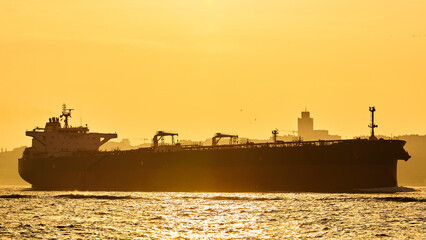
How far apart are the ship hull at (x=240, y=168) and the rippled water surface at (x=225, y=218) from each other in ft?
22.8

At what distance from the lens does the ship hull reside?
77.6 metres

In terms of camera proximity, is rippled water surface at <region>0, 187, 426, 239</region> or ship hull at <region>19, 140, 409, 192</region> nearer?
rippled water surface at <region>0, 187, 426, 239</region>

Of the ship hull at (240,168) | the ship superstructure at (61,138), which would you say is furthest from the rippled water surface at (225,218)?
the ship superstructure at (61,138)

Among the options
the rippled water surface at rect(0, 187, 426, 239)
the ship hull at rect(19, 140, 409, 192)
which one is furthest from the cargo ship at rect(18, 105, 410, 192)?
the rippled water surface at rect(0, 187, 426, 239)

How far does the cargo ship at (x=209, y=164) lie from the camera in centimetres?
7781

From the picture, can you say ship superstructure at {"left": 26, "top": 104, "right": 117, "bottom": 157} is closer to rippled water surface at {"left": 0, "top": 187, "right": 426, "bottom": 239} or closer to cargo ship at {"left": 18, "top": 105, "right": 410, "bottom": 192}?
cargo ship at {"left": 18, "top": 105, "right": 410, "bottom": 192}

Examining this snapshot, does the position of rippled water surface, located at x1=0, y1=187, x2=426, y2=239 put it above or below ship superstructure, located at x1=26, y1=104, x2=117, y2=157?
below

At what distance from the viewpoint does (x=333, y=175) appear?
78.5 metres

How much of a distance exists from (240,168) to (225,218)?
113ft

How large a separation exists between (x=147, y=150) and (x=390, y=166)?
132 ft

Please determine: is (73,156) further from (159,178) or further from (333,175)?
(333,175)

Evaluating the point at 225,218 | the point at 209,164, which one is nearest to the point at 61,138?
the point at 209,164

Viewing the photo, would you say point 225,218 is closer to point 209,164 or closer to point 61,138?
point 209,164

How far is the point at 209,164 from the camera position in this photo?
A: 3531 inches
